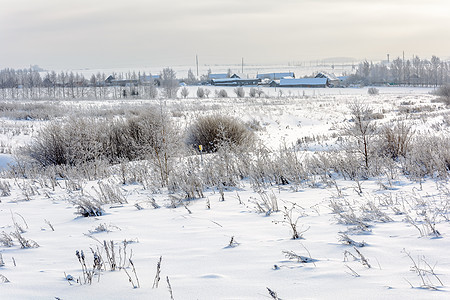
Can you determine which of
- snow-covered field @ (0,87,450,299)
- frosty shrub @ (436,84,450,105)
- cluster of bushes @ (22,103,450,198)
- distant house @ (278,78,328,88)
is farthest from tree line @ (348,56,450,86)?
snow-covered field @ (0,87,450,299)

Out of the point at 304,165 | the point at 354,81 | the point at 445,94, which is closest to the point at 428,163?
the point at 304,165

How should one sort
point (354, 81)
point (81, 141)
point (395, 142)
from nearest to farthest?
point (395, 142)
point (81, 141)
point (354, 81)

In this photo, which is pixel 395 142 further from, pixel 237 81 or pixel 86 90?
pixel 237 81

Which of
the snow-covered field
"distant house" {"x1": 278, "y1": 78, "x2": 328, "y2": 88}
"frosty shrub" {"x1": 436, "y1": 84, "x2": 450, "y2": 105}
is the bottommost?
the snow-covered field

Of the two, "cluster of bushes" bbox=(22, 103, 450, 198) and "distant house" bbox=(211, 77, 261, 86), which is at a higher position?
"distant house" bbox=(211, 77, 261, 86)

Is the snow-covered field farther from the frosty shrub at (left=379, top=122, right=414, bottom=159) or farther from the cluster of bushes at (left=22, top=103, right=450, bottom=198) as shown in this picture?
the frosty shrub at (left=379, top=122, right=414, bottom=159)

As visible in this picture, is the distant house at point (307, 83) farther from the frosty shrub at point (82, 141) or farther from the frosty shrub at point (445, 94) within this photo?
the frosty shrub at point (82, 141)

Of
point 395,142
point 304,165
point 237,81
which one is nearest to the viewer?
point 304,165

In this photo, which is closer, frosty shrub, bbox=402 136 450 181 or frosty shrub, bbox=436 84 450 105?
frosty shrub, bbox=402 136 450 181

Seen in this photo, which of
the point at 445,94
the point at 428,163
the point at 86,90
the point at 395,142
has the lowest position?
the point at 428,163

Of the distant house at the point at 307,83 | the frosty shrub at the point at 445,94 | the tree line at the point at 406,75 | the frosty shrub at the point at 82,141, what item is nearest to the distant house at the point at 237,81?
the distant house at the point at 307,83

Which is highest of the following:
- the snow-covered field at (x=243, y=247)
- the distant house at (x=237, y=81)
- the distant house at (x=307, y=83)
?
the distant house at (x=237, y=81)

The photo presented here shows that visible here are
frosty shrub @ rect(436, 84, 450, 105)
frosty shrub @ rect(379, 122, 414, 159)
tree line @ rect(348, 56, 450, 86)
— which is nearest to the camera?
frosty shrub @ rect(379, 122, 414, 159)

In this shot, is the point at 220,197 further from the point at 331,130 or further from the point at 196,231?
the point at 331,130
